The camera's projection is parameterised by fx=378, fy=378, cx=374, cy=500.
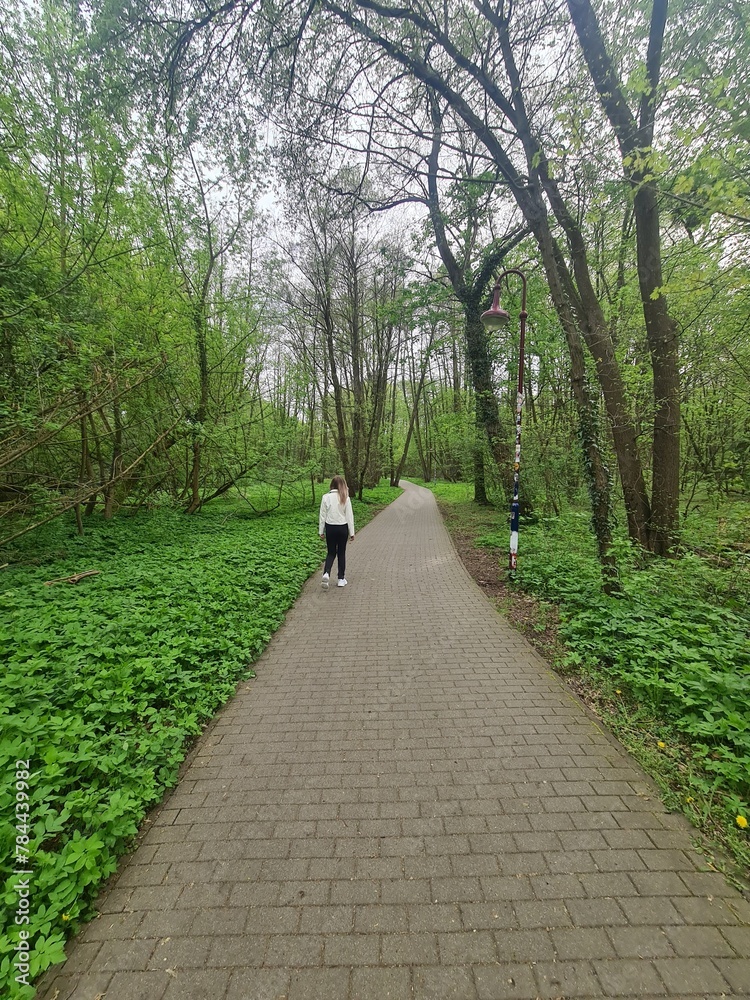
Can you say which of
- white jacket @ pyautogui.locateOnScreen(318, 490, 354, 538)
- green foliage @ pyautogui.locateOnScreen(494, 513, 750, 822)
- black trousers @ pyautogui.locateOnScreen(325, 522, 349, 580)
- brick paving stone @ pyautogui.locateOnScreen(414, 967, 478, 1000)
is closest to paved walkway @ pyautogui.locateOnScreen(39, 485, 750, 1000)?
brick paving stone @ pyautogui.locateOnScreen(414, 967, 478, 1000)

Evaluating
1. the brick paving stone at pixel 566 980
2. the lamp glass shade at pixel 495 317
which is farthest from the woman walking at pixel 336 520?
the brick paving stone at pixel 566 980

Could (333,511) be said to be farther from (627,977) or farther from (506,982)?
(627,977)

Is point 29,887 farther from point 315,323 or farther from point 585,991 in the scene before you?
point 315,323

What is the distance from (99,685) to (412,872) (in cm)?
289

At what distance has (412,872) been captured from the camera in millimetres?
1995

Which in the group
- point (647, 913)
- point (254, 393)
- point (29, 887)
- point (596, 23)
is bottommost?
point (647, 913)

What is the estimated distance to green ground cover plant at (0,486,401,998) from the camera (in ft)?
6.17

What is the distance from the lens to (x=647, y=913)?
1804 mm

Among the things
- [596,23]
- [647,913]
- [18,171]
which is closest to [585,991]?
[647,913]

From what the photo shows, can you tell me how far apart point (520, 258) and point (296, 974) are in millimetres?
14699

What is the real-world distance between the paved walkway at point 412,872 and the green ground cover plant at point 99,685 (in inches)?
7.8

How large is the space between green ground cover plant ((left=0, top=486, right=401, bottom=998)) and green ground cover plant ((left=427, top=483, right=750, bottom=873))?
3.37 metres

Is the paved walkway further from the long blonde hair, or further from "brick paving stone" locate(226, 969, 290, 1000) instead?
the long blonde hair

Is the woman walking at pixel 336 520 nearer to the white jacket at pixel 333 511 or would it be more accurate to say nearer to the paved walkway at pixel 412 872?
the white jacket at pixel 333 511
